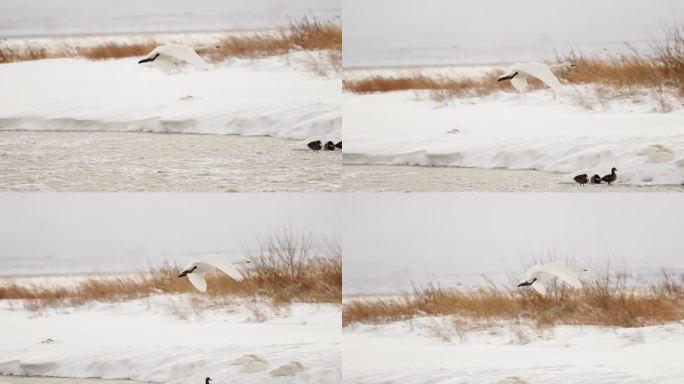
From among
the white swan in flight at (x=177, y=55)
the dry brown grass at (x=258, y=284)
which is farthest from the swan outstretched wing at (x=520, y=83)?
the white swan in flight at (x=177, y=55)

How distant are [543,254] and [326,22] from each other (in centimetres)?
111

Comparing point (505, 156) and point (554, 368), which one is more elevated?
point (505, 156)

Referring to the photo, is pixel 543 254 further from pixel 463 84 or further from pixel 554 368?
pixel 463 84

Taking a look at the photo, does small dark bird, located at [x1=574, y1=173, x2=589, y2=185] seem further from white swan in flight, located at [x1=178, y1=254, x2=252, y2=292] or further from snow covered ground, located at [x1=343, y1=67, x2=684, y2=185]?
white swan in flight, located at [x1=178, y1=254, x2=252, y2=292]

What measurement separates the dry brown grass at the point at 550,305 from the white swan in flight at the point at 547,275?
0.08 feet

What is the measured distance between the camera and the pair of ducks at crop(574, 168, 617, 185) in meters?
3.27

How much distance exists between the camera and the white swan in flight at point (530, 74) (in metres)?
3.30

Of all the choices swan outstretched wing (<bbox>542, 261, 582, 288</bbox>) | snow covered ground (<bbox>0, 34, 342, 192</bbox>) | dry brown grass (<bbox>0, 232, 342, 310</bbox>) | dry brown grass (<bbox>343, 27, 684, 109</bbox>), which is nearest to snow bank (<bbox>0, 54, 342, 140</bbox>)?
snow covered ground (<bbox>0, 34, 342, 192</bbox>)

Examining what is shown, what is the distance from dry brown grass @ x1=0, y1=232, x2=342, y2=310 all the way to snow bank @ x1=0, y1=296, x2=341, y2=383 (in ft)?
0.13

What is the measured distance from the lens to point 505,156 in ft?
10.9

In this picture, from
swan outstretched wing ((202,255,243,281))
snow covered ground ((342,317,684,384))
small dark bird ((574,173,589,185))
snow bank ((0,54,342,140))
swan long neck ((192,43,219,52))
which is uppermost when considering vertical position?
swan long neck ((192,43,219,52))

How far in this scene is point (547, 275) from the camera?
3.26 m

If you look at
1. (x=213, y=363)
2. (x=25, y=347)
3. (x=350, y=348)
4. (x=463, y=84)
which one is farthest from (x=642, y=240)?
(x=25, y=347)

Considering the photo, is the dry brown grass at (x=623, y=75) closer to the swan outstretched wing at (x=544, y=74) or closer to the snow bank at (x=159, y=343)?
the swan outstretched wing at (x=544, y=74)
